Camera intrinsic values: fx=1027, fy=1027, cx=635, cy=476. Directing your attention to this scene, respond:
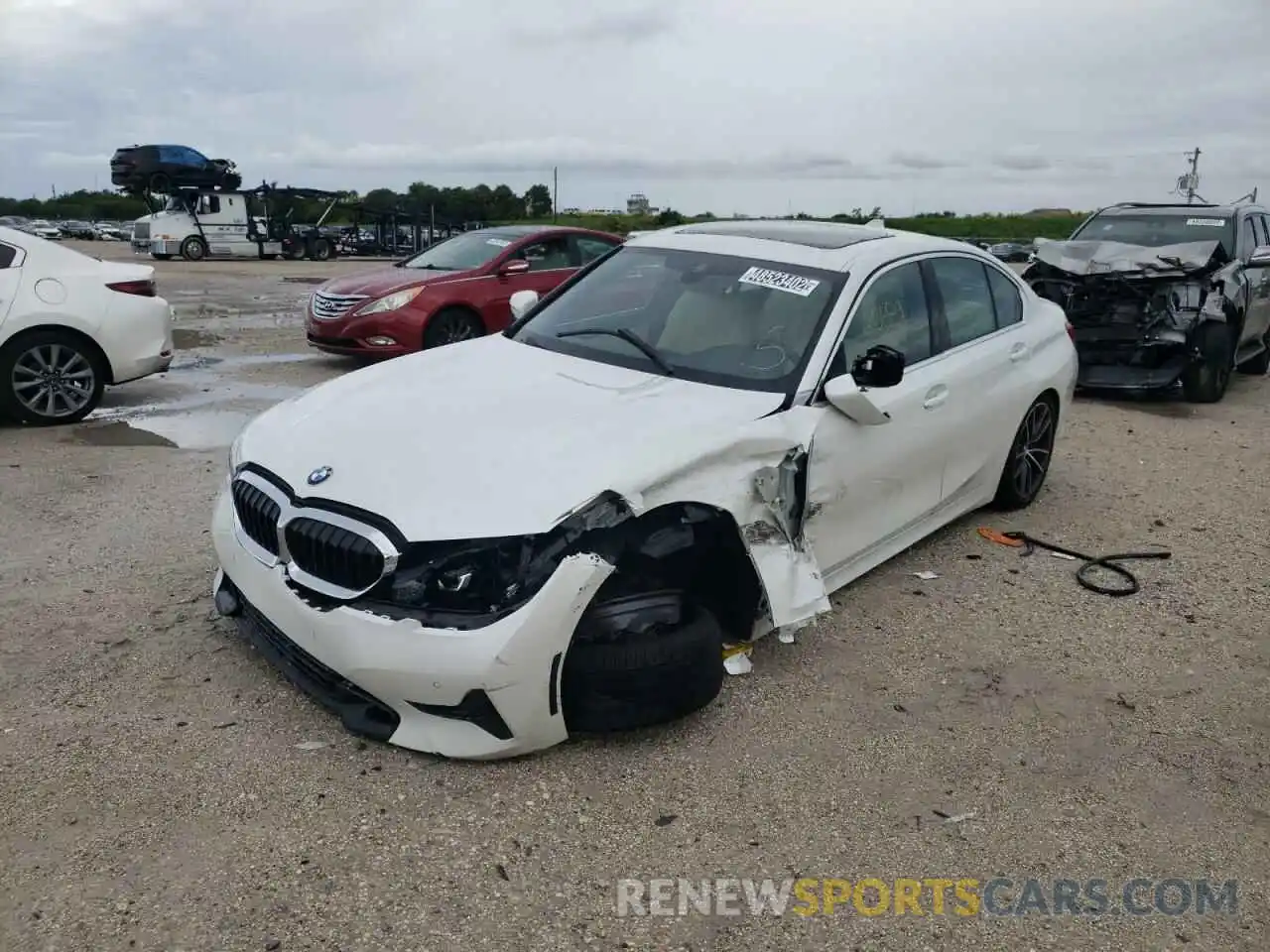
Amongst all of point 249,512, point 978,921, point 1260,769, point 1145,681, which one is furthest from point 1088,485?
point 249,512

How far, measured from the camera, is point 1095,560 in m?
5.27

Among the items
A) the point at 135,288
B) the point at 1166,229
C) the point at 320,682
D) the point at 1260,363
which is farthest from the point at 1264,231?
the point at 320,682

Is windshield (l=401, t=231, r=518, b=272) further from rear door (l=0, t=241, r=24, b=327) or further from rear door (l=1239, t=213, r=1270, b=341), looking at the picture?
rear door (l=1239, t=213, r=1270, b=341)

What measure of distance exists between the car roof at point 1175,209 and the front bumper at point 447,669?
33.0ft

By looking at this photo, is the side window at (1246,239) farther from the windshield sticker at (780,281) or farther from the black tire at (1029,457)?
the windshield sticker at (780,281)

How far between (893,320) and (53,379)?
6218mm

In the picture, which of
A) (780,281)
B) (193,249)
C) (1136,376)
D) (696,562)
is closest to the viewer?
(696,562)

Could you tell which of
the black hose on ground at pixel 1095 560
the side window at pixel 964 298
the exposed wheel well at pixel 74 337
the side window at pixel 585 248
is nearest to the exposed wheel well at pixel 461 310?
the side window at pixel 585 248

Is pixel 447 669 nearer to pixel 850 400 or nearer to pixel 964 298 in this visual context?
pixel 850 400

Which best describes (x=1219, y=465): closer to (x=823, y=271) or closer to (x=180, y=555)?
(x=823, y=271)

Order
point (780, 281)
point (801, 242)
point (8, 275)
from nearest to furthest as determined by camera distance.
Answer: point (780, 281) → point (801, 242) → point (8, 275)

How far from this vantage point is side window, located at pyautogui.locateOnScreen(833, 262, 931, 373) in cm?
425

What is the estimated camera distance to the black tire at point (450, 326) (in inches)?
393

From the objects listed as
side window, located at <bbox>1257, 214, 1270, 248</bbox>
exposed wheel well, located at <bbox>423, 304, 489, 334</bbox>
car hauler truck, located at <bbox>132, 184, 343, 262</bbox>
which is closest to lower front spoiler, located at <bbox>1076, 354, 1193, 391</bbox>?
side window, located at <bbox>1257, 214, 1270, 248</bbox>
